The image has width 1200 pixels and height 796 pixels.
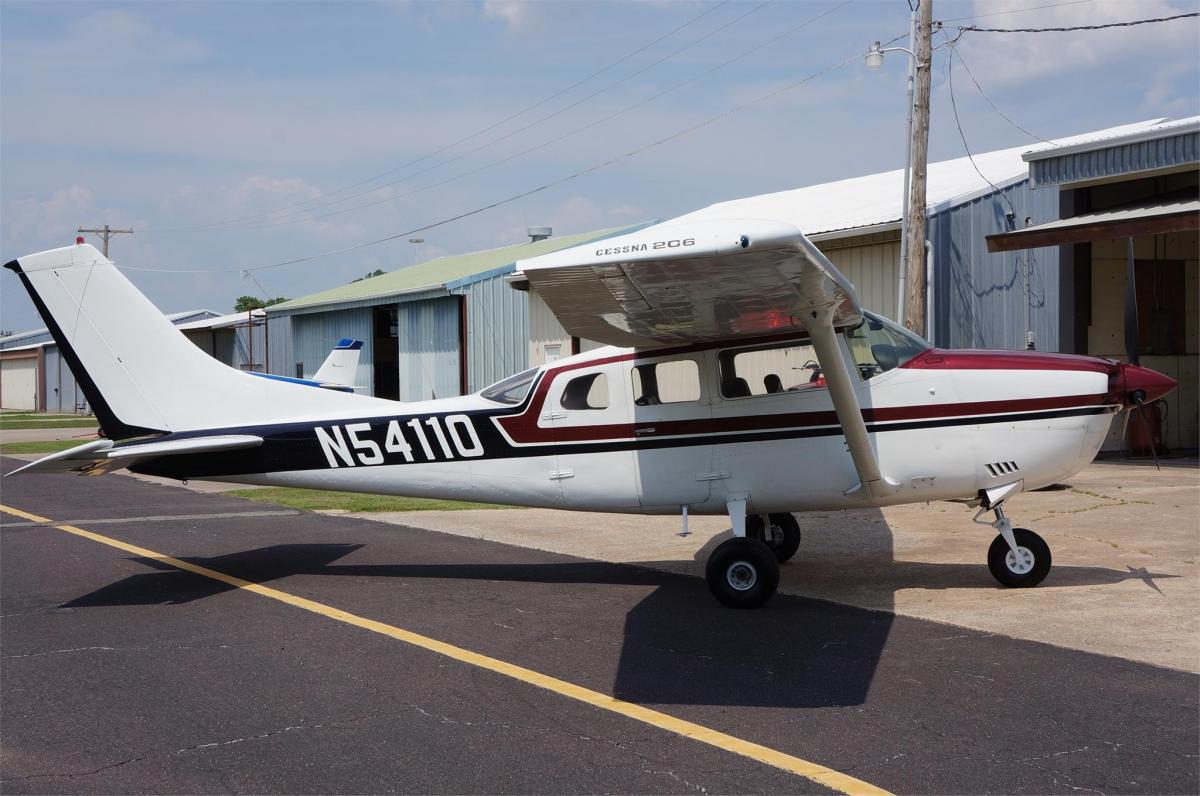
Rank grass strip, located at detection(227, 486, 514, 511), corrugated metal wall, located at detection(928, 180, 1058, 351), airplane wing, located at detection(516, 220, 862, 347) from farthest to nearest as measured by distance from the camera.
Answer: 1. corrugated metal wall, located at detection(928, 180, 1058, 351)
2. grass strip, located at detection(227, 486, 514, 511)
3. airplane wing, located at detection(516, 220, 862, 347)

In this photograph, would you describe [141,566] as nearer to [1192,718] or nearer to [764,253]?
[764,253]

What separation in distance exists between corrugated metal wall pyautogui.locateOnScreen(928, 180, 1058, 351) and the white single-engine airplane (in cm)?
903

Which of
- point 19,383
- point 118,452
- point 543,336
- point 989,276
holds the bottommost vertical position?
point 118,452

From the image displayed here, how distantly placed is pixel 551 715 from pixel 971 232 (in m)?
14.3

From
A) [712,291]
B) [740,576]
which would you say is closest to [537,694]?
[740,576]

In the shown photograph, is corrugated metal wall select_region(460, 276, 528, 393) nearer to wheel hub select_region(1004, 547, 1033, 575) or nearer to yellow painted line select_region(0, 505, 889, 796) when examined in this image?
yellow painted line select_region(0, 505, 889, 796)

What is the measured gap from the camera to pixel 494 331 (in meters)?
26.7

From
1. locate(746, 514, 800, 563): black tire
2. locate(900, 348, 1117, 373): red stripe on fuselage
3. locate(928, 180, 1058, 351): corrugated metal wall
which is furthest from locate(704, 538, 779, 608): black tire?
locate(928, 180, 1058, 351): corrugated metal wall

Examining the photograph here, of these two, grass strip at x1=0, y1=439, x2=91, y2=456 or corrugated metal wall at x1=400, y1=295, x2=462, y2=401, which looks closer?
grass strip at x1=0, y1=439, x2=91, y2=456

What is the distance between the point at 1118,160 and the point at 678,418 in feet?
34.3

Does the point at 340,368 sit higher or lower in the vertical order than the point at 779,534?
higher

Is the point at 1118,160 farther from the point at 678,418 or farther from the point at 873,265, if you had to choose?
the point at 678,418

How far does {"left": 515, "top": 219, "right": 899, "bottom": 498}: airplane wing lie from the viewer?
529 centimetres

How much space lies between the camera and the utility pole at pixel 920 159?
1459cm
